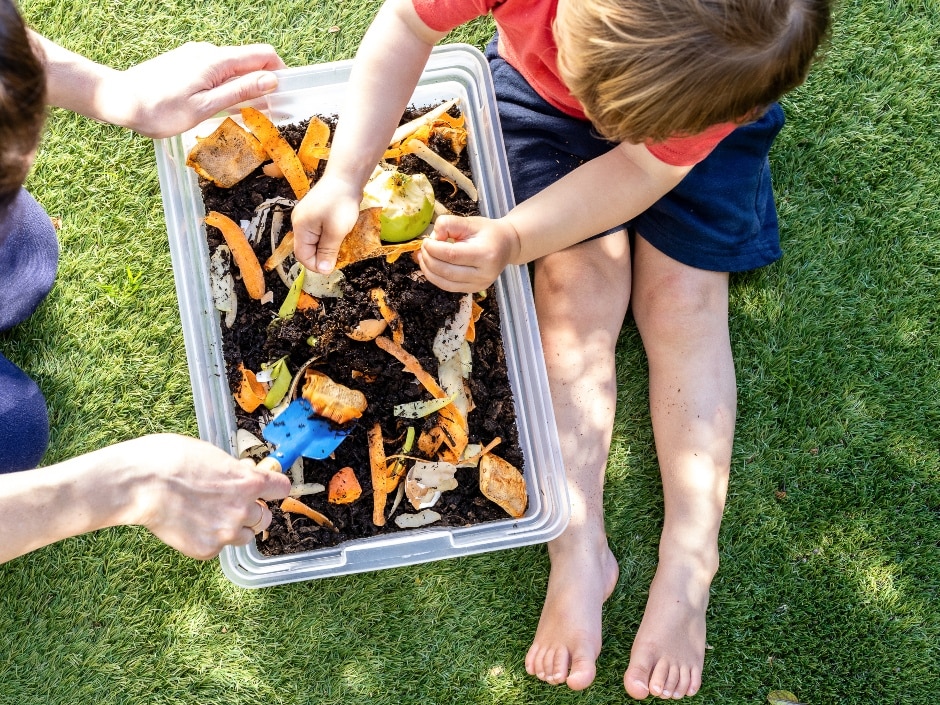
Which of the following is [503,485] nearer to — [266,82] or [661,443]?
[661,443]

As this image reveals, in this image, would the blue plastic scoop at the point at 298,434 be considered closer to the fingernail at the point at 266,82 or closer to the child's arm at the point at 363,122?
the child's arm at the point at 363,122

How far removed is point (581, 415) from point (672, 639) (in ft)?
1.48

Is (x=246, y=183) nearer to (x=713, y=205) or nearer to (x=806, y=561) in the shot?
(x=713, y=205)

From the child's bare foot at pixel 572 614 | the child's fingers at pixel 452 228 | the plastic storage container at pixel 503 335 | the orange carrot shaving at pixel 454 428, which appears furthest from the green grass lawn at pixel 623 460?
the child's fingers at pixel 452 228

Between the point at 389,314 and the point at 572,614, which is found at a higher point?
the point at 389,314

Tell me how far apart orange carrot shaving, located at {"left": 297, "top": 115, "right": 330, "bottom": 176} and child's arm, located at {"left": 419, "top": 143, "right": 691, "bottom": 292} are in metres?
0.30

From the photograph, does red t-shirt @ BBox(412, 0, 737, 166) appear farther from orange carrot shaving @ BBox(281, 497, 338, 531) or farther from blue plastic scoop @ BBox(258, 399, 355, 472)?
orange carrot shaving @ BBox(281, 497, 338, 531)

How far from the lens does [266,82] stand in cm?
129

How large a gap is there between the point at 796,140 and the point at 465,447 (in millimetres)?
938

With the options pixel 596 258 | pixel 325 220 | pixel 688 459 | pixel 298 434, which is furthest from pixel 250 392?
pixel 688 459

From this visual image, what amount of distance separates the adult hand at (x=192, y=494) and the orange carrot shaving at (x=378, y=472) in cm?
25

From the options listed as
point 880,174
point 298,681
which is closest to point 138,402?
point 298,681

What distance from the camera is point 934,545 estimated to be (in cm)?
150

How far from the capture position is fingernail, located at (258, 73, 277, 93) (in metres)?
1.28
